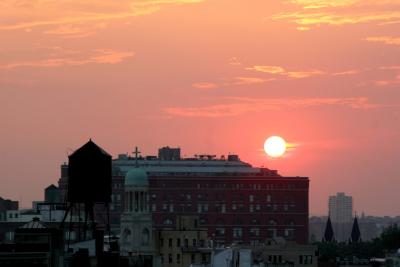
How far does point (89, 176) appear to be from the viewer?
16488 cm

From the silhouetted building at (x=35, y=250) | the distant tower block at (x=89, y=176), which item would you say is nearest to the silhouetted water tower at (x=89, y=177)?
the distant tower block at (x=89, y=176)

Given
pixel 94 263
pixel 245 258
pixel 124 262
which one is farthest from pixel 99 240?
pixel 245 258

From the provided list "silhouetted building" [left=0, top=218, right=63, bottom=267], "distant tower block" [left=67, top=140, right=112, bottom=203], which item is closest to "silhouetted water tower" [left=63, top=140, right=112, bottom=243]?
"distant tower block" [left=67, top=140, right=112, bottom=203]

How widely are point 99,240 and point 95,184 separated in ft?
13.6

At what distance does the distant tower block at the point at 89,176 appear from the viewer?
163875 mm

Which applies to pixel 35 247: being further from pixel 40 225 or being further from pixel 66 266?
pixel 40 225

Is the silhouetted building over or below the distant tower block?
below

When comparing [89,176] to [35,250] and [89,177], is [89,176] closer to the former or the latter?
[89,177]

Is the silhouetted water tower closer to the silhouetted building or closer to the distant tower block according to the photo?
the distant tower block

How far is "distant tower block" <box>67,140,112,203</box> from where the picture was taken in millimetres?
163875

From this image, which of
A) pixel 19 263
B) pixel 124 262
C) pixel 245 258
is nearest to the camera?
pixel 19 263

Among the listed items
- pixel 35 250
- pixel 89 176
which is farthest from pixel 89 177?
pixel 35 250

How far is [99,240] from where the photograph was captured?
16238cm

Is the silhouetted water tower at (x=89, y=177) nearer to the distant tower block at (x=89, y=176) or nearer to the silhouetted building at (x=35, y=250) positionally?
the distant tower block at (x=89, y=176)
